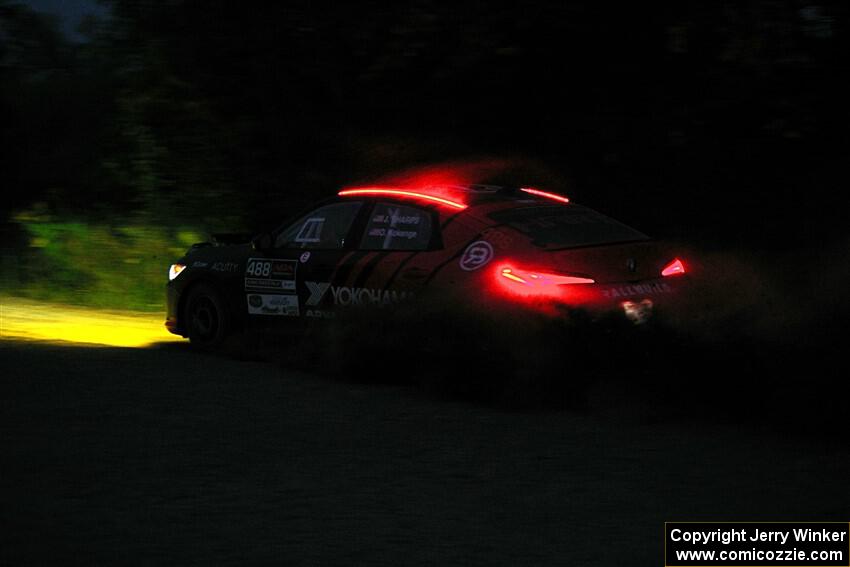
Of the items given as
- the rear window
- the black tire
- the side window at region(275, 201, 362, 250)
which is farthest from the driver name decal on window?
the rear window

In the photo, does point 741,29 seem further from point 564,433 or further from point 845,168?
point 564,433

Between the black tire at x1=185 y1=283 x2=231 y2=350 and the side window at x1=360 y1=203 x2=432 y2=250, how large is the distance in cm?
174

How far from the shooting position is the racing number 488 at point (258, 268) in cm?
1192

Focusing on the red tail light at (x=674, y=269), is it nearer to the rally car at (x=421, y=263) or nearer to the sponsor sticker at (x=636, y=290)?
the rally car at (x=421, y=263)

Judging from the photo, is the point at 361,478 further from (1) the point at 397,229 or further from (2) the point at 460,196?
(2) the point at 460,196

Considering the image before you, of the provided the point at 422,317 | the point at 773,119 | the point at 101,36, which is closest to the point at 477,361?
the point at 422,317

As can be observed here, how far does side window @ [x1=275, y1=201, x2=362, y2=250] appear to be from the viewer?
458 inches

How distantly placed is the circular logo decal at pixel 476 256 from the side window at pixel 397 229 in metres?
0.50

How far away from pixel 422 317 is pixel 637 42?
22.7 feet

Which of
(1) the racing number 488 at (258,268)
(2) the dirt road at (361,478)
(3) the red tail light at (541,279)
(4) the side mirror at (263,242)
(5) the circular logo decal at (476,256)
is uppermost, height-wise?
(4) the side mirror at (263,242)

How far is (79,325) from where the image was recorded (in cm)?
1502

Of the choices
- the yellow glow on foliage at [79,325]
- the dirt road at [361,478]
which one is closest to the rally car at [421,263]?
the dirt road at [361,478]

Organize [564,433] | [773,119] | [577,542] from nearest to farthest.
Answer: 1. [577,542]
2. [564,433]
3. [773,119]

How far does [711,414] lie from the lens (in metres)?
8.97
